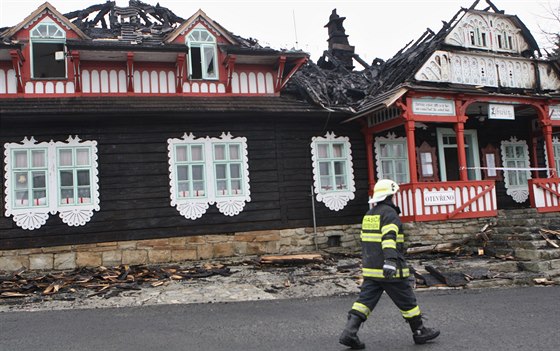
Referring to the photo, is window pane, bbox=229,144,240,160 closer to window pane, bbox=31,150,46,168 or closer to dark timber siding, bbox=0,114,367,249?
dark timber siding, bbox=0,114,367,249

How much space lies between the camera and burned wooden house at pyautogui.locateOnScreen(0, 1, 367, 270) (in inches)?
462

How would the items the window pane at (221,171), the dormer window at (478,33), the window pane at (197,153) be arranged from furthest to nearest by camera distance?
the dormer window at (478,33)
the window pane at (221,171)
the window pane at (197,153)

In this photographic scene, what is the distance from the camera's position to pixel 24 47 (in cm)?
1217

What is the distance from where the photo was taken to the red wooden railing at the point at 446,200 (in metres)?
12.6

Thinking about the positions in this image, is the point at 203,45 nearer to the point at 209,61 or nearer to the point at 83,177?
the point at 209,61

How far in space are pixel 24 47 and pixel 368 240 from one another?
34.9 feet

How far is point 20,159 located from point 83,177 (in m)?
1.47

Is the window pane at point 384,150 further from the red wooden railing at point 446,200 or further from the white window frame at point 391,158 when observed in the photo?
the red wooden railing at point 446,200

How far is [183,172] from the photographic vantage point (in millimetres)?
12711

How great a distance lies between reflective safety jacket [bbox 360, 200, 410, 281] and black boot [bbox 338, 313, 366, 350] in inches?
19.0

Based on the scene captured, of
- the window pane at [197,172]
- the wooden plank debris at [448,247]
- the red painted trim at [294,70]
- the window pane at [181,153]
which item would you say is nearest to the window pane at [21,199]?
the window pane at [181,153]

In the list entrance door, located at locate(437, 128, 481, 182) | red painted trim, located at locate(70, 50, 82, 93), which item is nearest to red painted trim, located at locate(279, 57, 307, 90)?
entrance door, located at locate(437, 128, 481, 182)

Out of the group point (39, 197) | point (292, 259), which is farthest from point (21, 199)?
point (292, 259)

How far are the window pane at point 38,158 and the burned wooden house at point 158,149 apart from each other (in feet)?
0.08
